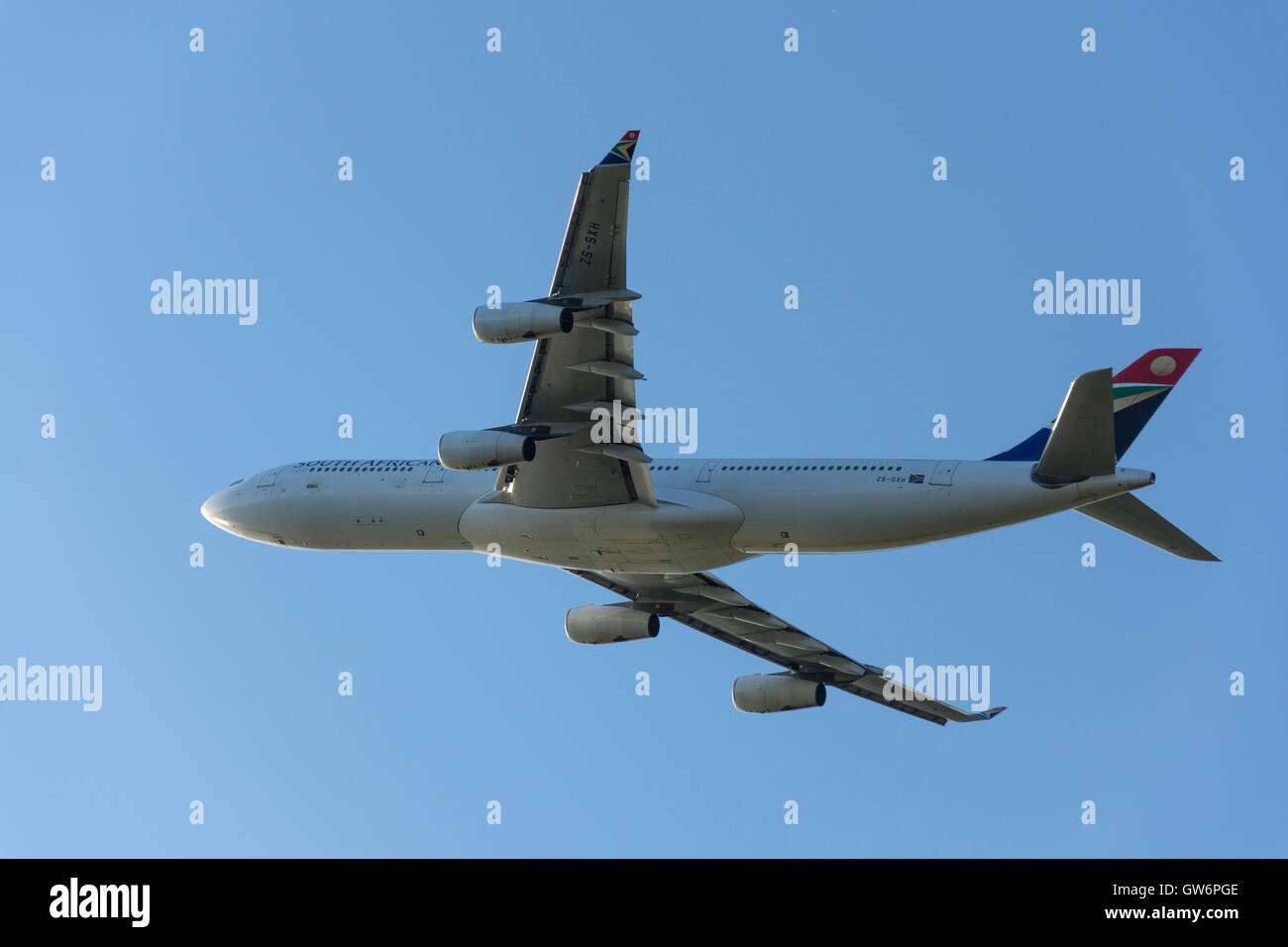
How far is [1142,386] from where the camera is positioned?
119 ft

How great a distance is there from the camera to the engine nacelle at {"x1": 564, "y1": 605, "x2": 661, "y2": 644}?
4391 cm

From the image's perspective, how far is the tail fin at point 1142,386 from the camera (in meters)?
36.0

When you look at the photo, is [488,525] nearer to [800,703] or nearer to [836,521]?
[836,521]

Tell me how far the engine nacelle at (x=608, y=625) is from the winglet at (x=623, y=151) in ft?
54.2

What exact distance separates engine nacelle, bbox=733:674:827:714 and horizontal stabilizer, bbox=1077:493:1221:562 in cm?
1273

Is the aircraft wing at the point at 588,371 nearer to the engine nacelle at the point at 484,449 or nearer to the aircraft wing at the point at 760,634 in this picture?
the engine nacelle at the point at 484,449

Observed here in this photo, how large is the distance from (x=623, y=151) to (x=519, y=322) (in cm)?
412

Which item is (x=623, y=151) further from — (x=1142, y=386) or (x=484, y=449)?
(x=1142, y=386)

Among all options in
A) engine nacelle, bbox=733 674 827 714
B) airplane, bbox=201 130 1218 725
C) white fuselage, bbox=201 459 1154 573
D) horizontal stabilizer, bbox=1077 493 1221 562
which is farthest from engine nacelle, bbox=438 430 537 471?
engine nacelle, bbox=733 674 827 714

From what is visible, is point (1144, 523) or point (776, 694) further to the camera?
point (776, 694)

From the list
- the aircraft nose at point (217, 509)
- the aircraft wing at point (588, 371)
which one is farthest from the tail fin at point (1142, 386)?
the aircraft nose at point (217, 509)

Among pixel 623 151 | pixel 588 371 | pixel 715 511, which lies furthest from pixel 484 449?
pixel 623 151

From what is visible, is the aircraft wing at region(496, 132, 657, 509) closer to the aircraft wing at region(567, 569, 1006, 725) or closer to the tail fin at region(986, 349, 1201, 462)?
the aircraft wing at region(567, 569, 1006, 725)

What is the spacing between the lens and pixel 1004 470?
35906 mm
